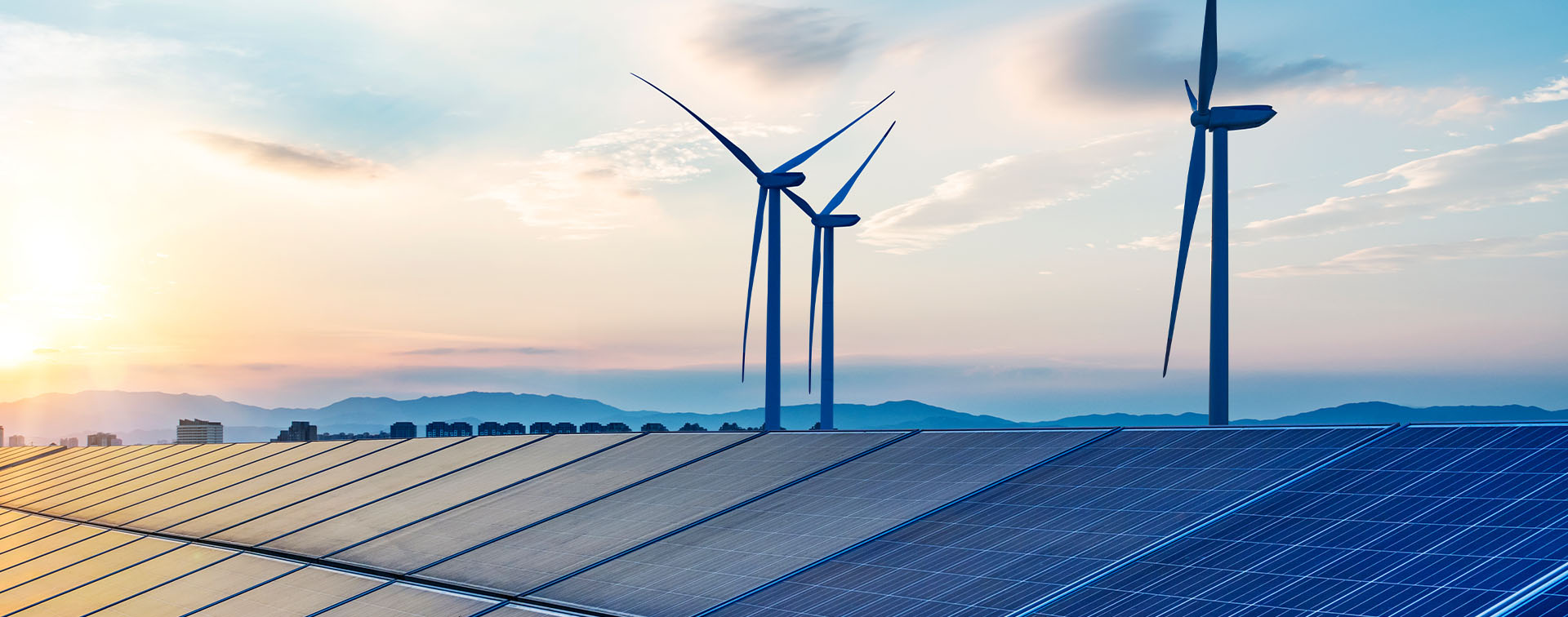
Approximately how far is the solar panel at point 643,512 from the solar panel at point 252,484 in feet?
55.9

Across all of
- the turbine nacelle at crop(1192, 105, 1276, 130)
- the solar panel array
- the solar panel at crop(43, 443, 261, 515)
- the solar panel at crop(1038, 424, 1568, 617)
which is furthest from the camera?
the solar panel at crop(43, 443, 261, 515)

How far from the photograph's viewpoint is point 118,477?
5197 cm

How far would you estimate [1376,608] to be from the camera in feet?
40.7

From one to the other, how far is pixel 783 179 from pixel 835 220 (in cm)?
740

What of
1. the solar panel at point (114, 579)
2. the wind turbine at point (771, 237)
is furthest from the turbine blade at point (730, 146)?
the solar panel at point (114, 579)

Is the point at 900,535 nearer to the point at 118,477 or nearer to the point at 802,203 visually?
the point at 802,203

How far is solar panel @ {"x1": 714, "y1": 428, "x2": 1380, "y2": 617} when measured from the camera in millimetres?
15953

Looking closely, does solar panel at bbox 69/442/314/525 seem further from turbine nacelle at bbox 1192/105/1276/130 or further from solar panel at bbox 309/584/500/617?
turbine nacelle at bbox 1192/105/1276/130

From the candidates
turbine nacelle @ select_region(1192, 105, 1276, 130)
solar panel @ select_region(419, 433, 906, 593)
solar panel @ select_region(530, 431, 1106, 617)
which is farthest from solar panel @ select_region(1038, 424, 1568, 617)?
turbine nacelle @ select_region(1192, 105, 1276, 130)

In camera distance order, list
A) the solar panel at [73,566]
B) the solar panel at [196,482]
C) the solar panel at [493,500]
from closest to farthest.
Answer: the solar panel at [493,500] < the solar panel at [73,566] < the solar panel at [196,482]

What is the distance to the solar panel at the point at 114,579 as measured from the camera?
Answer: 24641 mm

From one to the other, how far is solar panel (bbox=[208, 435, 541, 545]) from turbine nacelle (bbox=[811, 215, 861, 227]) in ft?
59.3

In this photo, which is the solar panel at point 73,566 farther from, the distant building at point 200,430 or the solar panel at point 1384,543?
the distant building at point 200,430

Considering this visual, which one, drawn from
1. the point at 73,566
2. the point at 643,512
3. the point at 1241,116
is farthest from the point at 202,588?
the point at 1241,116
